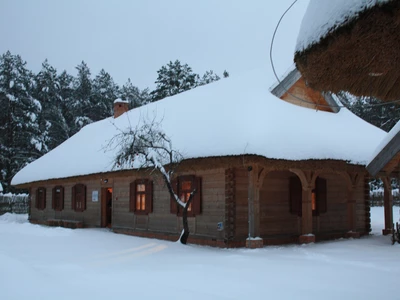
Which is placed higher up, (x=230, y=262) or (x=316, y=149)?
(x=316, y=149)

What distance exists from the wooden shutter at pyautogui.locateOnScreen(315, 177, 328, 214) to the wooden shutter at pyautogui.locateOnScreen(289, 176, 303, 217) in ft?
3.25

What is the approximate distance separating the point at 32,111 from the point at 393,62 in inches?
1666

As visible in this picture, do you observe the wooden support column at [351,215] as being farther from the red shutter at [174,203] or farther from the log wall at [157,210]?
the red shutter at [174,203]

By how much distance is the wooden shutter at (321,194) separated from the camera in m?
14.4

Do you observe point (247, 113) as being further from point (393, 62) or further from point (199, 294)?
point (393, 62)

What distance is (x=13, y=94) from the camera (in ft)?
137

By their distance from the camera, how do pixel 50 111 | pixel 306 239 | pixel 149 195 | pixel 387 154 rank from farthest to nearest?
pixel 50 111, pixel 149 195, pixel 306 239, pixel 387 154

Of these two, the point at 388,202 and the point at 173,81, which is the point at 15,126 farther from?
the point at 388,202

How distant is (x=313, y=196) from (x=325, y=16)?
1102 centimetres

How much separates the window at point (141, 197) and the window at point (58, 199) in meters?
7.08

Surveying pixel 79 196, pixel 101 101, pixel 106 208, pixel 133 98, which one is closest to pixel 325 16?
pixel 106 208

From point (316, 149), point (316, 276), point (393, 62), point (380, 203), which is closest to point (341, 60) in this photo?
point (393, 62)

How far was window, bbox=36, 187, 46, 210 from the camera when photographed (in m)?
24.3

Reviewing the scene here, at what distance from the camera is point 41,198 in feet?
81.1
